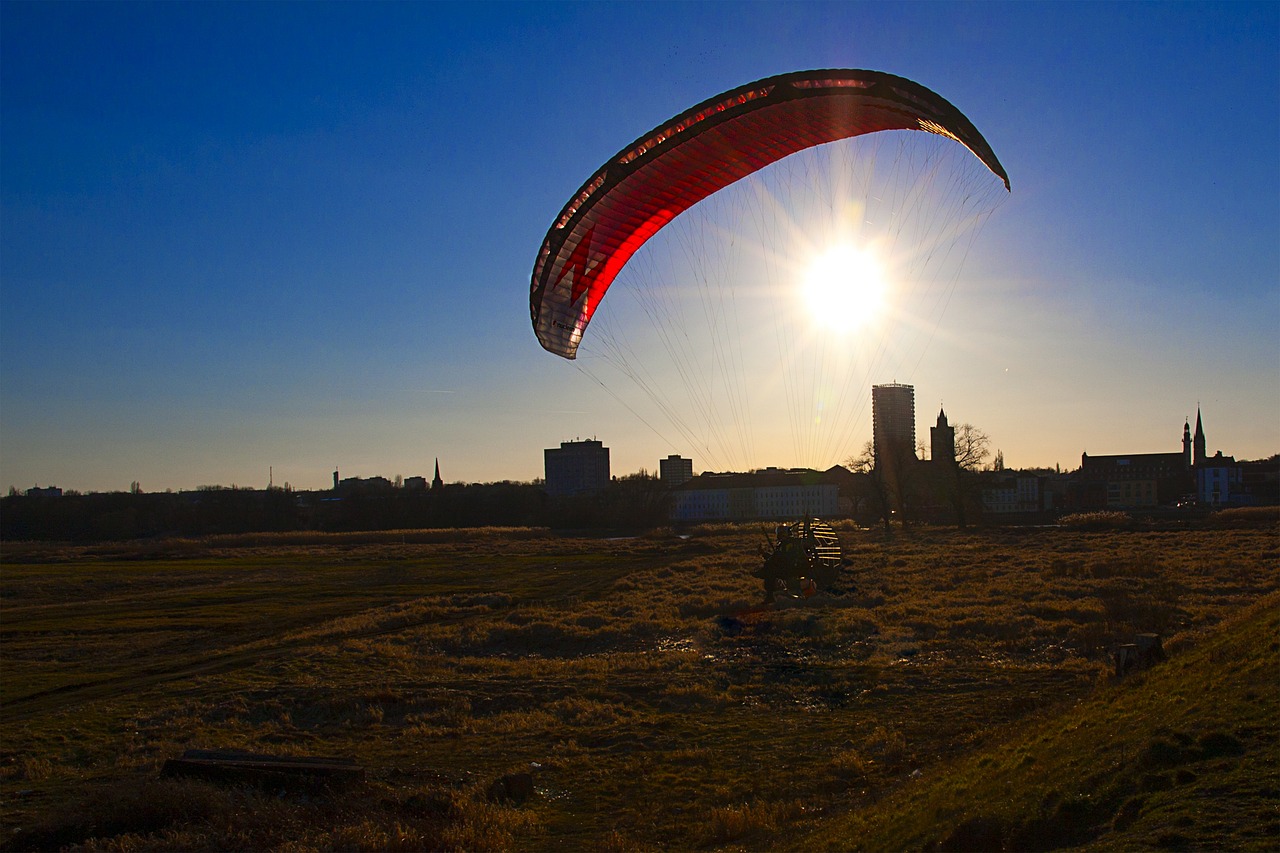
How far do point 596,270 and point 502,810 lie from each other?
30.8 feet

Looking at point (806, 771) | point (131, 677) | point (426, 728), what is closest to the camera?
point (806, 771)

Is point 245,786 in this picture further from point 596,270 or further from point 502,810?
→ point 596,270

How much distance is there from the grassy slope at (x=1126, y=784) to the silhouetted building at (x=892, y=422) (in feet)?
196

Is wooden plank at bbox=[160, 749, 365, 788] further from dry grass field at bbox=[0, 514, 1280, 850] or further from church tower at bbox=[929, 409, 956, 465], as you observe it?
church tower at bbox=[929, 409, 956, 465]

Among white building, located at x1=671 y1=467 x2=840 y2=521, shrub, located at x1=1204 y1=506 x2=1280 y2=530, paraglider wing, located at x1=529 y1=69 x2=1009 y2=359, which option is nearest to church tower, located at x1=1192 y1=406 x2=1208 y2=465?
white building, located at x1=671 y1=467 x2=840 y2=521

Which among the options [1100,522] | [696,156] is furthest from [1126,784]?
[1100,522]

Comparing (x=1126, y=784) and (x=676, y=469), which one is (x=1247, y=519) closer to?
(x=1126, y=784)

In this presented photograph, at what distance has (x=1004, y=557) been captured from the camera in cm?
3672

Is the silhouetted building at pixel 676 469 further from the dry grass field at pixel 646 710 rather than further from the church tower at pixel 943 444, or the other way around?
the dry grass field at pixel 646 710

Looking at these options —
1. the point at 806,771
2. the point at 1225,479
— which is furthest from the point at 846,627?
the point at 1225,479

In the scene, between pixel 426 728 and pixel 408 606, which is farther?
pixel 408 606

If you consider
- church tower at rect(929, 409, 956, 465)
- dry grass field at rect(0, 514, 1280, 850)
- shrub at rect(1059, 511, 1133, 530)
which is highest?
church tower at rect(929, 409, 956, 465)

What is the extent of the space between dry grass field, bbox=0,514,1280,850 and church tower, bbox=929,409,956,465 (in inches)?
1381

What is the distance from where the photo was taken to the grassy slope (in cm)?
586
